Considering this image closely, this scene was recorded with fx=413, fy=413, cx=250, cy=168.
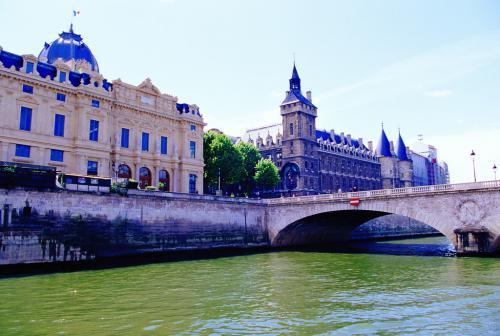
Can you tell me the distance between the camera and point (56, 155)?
4706cm

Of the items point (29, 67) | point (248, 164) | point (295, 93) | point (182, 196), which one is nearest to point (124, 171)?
point (182, 196)

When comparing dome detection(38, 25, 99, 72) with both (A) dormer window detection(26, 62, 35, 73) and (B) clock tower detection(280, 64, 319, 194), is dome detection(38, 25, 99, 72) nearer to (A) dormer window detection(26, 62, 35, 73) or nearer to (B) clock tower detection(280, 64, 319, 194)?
(A) dormer window detection(26, 62, 35, 73)

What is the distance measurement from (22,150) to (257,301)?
117 ft

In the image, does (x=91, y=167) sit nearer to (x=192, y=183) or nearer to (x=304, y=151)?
(x=192, y=183)

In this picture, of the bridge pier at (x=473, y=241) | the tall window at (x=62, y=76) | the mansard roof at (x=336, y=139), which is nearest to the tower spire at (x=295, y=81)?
the mansard roof at (x=336, y=139)

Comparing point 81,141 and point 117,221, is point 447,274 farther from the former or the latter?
point 81,141

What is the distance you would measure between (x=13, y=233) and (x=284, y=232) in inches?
1319

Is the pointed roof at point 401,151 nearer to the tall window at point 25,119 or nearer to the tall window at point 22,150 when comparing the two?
the tall window at point 25,119

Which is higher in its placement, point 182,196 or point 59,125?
point 59,125

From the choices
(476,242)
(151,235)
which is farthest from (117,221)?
(476,242)

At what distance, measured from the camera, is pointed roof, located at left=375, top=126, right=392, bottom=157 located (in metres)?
127

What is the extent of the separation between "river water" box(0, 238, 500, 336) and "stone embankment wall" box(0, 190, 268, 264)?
6.64 meters

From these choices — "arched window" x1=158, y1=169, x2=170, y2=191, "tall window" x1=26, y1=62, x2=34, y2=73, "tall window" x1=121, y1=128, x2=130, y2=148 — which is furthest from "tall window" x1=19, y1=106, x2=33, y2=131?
"arched window" x1=158, y1=169, x2=170, y2=191

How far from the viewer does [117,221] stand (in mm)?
40438
